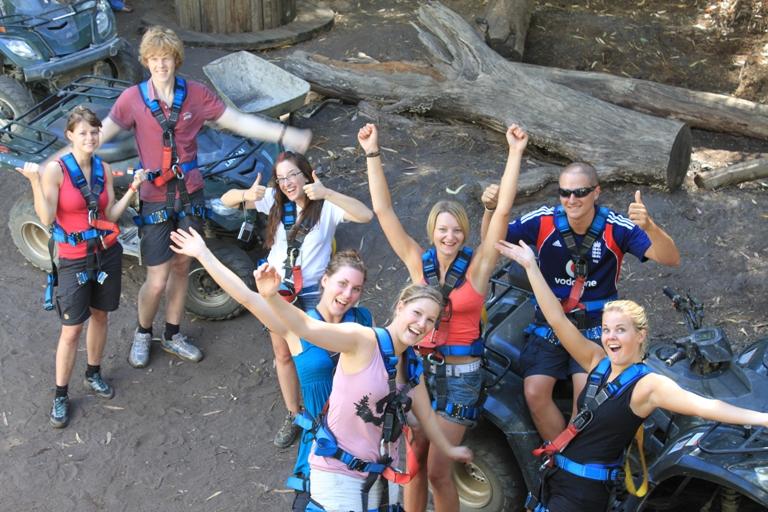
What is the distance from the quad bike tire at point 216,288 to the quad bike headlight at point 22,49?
3.97 m

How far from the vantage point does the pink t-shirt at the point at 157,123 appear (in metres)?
6.48

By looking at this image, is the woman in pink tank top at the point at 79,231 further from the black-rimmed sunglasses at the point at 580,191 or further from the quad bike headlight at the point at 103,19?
the quad bike headlight at the point at 103,19

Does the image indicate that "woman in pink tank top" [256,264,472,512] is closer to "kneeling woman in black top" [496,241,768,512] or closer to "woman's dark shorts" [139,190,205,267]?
"kneeling woman in black top" [496,241,768,512]

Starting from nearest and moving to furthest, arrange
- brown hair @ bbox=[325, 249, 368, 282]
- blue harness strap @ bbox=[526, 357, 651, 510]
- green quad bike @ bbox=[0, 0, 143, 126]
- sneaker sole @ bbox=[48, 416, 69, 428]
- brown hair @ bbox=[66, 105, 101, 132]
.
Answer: blue harness strap @ bbox=[526, 357, 651, 510] → brown hair @ bbox=[325, 249, 368, 282] → brown hair @ bbox=[66, 105, 101, 132] → sneaker sole @ bbox=[48, 416, 69, 428] → green quad bike @ bbox=[0, 0, 143, 126]

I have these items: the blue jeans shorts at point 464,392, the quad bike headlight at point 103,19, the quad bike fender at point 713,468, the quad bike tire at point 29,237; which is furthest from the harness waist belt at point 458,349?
the quad bike headlight at point 103,19

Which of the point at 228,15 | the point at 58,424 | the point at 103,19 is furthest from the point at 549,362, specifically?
the point at 228,15

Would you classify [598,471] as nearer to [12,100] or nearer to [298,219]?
[298,219]

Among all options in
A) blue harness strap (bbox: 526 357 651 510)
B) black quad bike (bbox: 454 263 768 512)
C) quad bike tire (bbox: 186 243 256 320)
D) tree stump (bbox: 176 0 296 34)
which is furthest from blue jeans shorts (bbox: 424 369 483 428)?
tree stump (bbox: 176 0 296 34)

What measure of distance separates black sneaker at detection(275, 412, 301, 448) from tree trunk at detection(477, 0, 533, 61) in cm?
661

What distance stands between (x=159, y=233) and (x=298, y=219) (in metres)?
1.35

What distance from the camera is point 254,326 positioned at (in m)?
7.64

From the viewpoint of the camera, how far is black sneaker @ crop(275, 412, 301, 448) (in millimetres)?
6355

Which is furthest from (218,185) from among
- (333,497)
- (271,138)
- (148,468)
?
(333,497)

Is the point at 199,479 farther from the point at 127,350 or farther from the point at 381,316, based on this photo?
the point at 381,316
